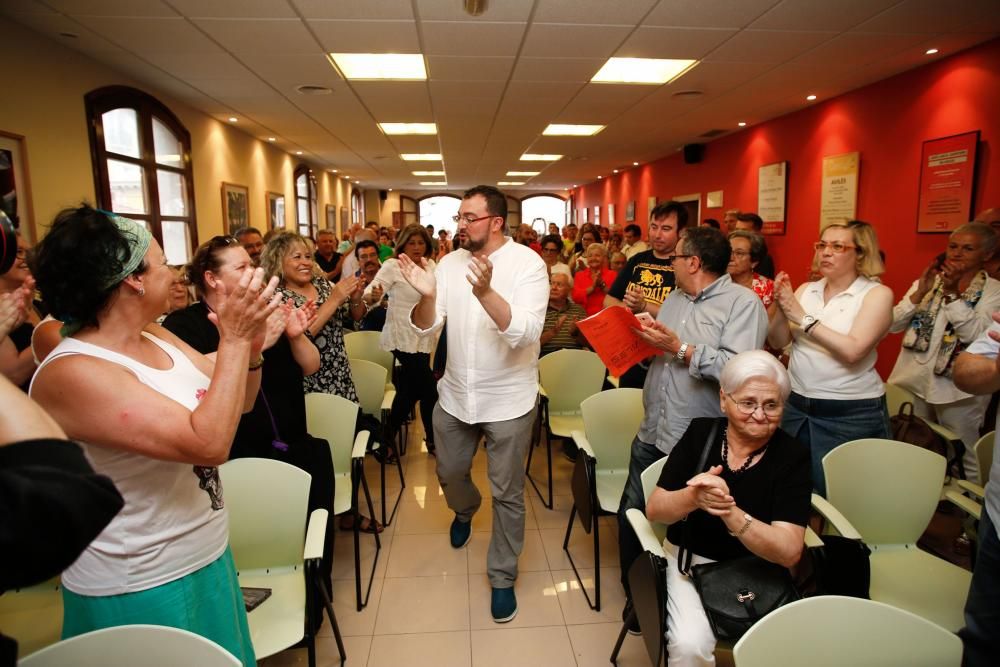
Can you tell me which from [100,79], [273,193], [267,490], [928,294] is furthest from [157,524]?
[273,193]

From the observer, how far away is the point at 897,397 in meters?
3.41

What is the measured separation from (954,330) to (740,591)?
260cm

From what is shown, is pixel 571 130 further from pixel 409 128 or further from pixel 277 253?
pixel 277 253

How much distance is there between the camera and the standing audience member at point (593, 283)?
491 centimetres

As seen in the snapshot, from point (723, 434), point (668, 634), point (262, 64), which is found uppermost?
point (262, 64)

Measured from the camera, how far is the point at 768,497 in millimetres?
1729

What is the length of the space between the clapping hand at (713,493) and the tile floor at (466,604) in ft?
3.55

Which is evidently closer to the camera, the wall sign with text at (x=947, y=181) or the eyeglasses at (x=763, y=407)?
the eyeglasses at (x=763, y=407)

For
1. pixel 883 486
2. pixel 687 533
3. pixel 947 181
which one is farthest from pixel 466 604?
pixel 947 181

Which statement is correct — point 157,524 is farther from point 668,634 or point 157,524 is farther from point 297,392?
point 668,634

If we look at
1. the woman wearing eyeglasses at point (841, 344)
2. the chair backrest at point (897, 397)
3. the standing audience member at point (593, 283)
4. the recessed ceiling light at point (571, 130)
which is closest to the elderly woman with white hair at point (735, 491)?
the woman wearing eyeglasses at point (841, 344)

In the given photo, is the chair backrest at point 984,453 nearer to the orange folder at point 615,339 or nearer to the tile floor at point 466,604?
the orange folder at point 615,339

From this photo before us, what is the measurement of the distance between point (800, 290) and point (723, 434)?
49.2 inches

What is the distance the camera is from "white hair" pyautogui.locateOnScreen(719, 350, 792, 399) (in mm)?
1766
